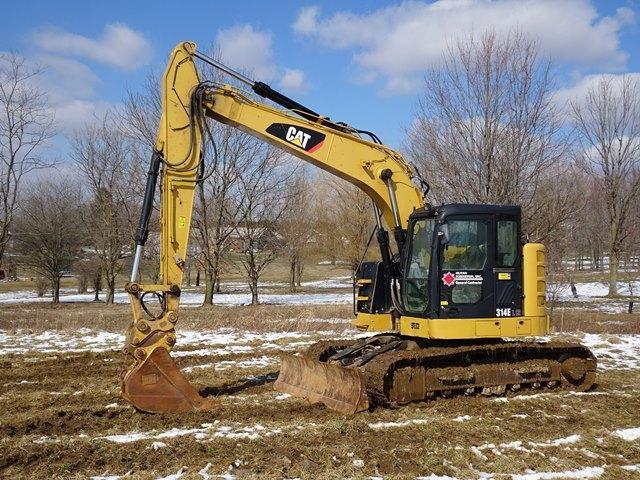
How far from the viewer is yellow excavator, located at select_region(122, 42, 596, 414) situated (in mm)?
7586

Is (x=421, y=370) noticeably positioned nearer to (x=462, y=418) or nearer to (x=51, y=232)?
(x=462, y=418)

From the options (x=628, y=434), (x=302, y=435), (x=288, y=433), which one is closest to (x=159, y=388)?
(x=288, y=433)

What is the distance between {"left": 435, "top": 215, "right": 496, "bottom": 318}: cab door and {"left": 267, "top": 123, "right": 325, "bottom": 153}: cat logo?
2119 millimetres

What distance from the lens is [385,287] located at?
31.2ft

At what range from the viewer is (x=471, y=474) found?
5.54 meters

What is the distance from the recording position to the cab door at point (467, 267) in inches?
328

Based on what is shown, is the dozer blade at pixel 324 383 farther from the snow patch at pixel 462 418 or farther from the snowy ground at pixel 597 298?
the snowy ground at pixel 597 298

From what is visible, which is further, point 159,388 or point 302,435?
point 159,388

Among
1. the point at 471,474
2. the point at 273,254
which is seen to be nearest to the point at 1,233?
the point at 273,254

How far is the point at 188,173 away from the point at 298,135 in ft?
5.37

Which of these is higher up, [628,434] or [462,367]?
[462,367]

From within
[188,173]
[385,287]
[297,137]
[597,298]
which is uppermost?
[297,137]

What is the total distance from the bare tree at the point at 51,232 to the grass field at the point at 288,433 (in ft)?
82.4

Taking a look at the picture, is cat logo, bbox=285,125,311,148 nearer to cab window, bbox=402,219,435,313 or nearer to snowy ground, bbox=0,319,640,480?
cab window, bbox=402,219,435,313
